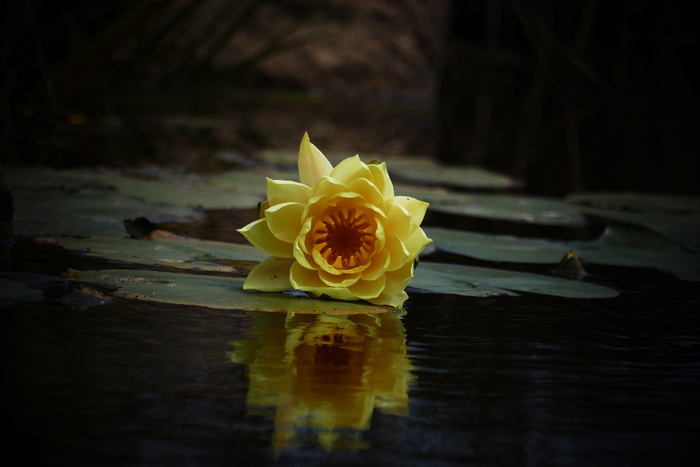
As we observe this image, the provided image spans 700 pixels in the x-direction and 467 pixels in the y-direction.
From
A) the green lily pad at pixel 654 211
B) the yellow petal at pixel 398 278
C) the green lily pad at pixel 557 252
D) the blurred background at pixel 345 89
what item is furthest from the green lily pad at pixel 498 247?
the blurred background at pixel 345 89

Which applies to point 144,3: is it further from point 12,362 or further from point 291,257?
point 12,362

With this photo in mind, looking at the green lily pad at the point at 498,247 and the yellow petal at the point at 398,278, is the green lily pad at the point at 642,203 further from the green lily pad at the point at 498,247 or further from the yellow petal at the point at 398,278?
the yellow petal at the point at 398,278

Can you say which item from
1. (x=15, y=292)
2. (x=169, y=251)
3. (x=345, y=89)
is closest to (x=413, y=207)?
(x=169, y=251)

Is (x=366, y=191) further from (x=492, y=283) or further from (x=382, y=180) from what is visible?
(x=492, y=283)

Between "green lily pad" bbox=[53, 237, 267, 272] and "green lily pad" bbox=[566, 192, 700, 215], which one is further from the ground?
"green lily pad" bbox=[566, 192, 700, 215]

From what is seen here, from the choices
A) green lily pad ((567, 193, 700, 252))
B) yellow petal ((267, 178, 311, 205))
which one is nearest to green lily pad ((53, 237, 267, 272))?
yellow petal ((267, 178, 311, 205))

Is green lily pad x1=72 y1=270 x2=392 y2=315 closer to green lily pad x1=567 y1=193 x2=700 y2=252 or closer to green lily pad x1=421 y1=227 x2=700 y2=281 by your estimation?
green lily pad x1=421 y1=227 x2=700 y2=281
